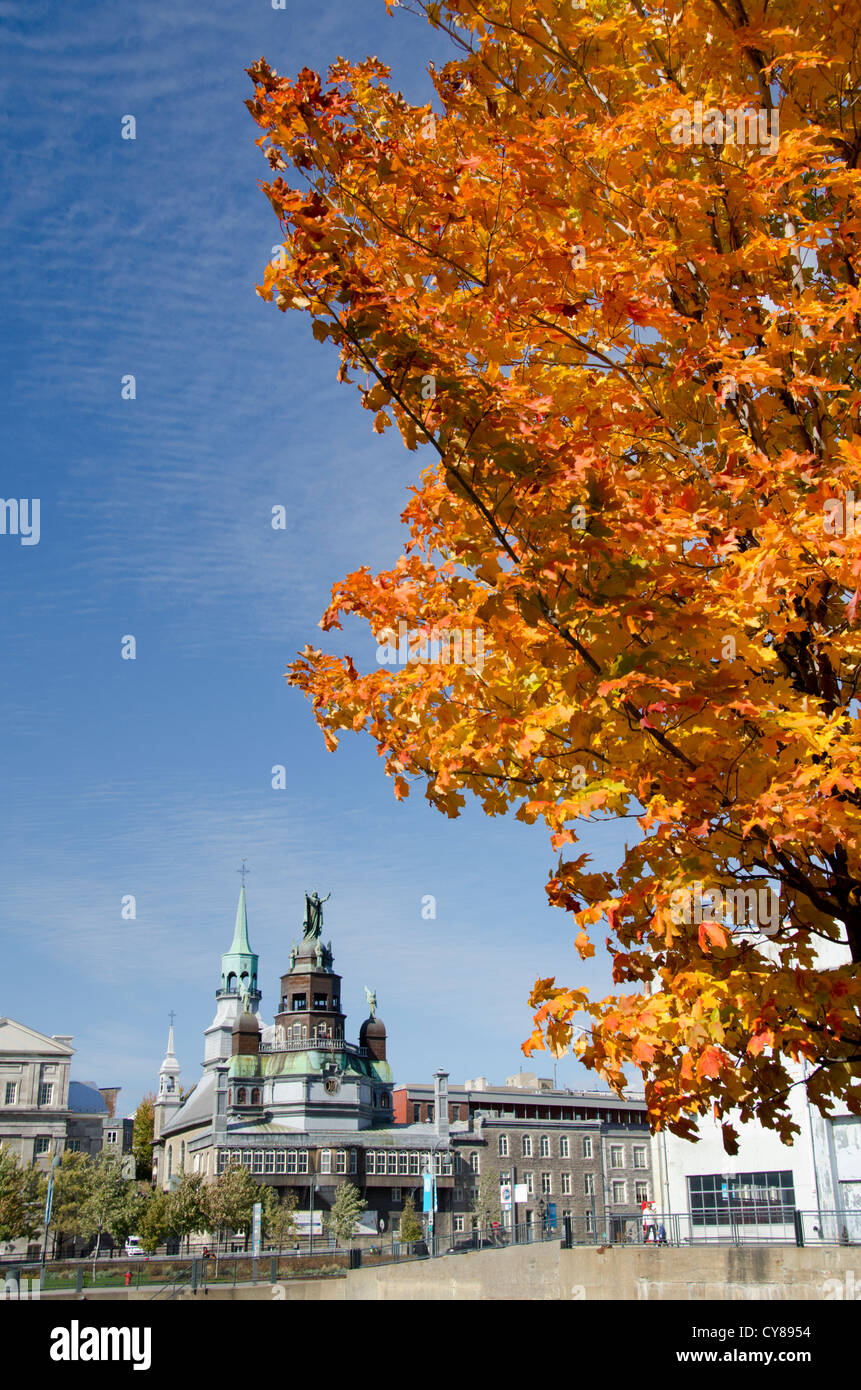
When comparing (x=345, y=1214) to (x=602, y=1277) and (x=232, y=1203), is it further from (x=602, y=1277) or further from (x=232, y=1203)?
(x=602, y=1277)

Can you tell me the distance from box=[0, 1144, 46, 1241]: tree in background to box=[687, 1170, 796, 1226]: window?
127 ft

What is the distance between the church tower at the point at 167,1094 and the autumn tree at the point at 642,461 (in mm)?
106920

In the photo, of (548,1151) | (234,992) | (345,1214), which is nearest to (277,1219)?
(345,1214)

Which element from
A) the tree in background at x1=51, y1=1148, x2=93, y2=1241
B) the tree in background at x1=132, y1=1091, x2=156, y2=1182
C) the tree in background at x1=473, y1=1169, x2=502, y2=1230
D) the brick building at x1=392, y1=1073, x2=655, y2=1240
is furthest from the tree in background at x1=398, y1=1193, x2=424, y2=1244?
the tree in background at x1=132, y1=1091, x2=156, y2=1182

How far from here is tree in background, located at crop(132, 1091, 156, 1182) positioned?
10954cm

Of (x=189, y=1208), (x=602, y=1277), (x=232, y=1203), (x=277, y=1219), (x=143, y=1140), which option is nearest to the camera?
(x=602, y=1277)

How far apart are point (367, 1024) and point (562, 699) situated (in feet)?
294

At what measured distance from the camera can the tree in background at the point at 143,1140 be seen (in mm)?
109537

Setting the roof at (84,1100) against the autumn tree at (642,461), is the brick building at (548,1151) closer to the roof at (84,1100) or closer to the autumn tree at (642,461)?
the roof at (84,1100)

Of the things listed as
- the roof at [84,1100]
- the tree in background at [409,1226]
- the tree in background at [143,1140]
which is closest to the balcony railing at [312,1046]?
the tree in background at [409,1226]

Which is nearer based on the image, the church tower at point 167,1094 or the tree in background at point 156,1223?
the tree in background at point 156,1223

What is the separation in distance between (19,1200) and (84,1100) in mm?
37848

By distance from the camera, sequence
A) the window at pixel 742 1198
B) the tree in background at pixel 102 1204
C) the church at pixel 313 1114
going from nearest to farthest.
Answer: the window at pixel 742 1198
the tree in background at pixel 102 1204
the church at pixel 313 1114

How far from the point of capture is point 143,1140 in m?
112
